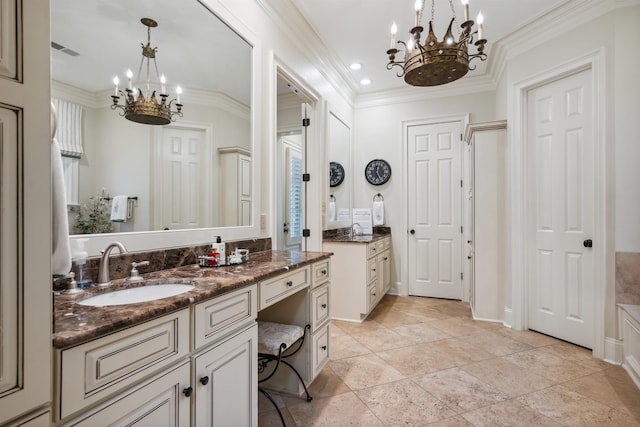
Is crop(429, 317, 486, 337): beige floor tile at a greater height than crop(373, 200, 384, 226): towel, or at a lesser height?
lesser

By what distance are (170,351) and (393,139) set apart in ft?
13.5

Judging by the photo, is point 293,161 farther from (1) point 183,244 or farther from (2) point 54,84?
(2) point 54,84

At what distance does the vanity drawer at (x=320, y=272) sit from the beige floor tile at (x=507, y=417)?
1111 millimetres

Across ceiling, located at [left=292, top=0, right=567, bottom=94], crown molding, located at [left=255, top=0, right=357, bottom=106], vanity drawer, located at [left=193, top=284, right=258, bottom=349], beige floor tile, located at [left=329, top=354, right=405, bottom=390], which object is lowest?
beige floor tile, located at [left=329, top=354, right=405, bottom=390]

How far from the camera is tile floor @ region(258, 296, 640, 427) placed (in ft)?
5.95

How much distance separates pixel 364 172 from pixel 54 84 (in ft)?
12.6

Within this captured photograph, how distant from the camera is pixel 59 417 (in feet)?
2.28

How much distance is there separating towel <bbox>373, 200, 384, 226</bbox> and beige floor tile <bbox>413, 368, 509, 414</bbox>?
237cm

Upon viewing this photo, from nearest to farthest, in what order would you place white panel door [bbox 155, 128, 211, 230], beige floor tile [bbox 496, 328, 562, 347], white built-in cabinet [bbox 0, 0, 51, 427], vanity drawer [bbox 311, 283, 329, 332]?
white built-in cabinet [bbox 0, 0, 51, 427] < white panel door [bbox 155, 128, 211, 230] < vanity drawer [bbox 311, 283, 329, 332] < beige floor tile [bbox 496, 328, 562, 347]

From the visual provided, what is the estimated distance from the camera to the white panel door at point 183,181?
1653 millimetres

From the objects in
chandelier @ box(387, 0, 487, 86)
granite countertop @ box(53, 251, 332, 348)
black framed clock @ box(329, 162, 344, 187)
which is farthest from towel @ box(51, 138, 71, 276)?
black framed clock @ box(329, 162, 344, 187)

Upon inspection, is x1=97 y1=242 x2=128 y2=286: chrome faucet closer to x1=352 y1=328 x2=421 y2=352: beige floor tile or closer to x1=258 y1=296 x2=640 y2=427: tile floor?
x1=258 y1=296 x2=640 y2=427: tile floor

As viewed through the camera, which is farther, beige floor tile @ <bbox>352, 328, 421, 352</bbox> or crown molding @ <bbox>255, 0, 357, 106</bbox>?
beige floor tile @ <bbox>352, 328, 421, 352</bbox>

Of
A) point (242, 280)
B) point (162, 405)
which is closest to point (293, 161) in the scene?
point (242, 280)
